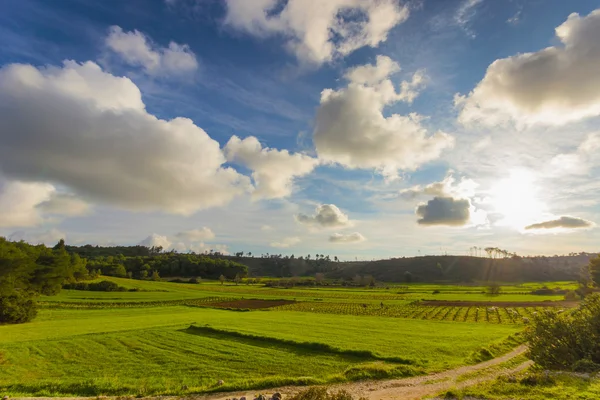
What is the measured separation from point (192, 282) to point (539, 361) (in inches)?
6886

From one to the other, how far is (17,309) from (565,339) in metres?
76.6

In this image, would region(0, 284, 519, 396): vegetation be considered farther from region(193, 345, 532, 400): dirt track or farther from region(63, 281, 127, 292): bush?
region(63, 281, 127, 292): bush

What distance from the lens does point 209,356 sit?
31891mm

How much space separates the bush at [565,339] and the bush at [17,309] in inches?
2938

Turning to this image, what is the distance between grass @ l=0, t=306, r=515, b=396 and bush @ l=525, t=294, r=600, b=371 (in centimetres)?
704

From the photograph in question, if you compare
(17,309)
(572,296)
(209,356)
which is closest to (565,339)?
(209,356)

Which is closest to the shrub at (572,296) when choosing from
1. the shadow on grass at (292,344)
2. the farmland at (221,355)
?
the farmland at (221,355)

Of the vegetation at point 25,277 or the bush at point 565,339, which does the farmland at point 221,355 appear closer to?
the bush at point 565,339

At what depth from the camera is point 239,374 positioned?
26.5 metres

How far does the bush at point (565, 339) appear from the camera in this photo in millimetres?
23438

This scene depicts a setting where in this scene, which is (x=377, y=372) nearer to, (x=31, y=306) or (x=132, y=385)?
(x=132, y=385)

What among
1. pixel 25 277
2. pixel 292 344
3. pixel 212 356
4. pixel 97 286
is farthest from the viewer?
pixel 97 286

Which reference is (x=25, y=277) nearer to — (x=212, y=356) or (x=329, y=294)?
(x=212, y=356)

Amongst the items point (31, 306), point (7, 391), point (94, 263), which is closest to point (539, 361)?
point (7, 391)
